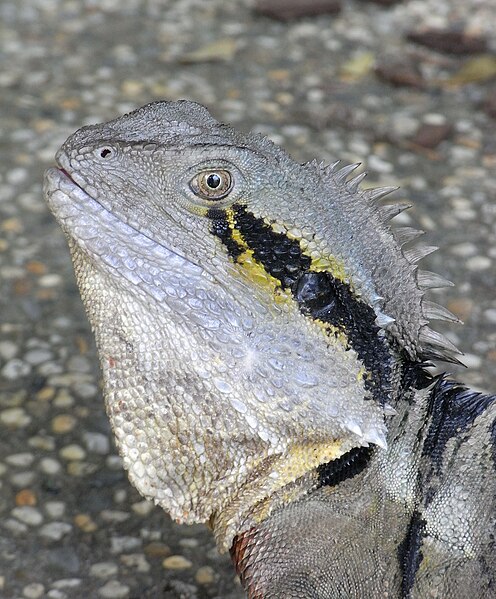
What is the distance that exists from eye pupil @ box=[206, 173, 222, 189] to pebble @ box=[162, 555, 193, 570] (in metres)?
1.59

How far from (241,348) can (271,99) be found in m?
4.13

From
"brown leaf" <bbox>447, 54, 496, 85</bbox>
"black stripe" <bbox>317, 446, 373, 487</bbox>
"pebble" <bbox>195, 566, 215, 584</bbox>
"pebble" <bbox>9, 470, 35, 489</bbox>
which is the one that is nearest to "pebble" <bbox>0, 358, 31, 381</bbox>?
"pebble" <bbox>9, 470, 35, 489</bbox>

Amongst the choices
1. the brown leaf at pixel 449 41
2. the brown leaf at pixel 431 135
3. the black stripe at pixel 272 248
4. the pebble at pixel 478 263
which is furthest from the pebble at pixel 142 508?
the brown leaf at pixel 449 41

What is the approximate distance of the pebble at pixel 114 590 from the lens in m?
3.46

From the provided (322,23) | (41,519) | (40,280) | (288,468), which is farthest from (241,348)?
(322,23)

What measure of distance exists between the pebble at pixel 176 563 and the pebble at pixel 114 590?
168mm

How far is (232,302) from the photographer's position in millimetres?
2633

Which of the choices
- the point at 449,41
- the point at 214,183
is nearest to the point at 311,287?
the point at 214,183

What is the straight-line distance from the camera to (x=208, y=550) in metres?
3.64

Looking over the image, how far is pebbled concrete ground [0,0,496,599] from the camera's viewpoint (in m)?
3.67

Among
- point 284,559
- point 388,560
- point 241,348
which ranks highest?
point 241,348

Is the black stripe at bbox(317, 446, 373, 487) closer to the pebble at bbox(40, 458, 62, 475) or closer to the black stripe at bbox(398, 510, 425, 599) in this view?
the black stripe at bbox(398, 510, 425, 599)

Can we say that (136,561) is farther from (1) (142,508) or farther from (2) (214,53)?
(2) (214,53)

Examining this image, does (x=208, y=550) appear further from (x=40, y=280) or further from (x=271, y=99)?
(x=271, y=99)
